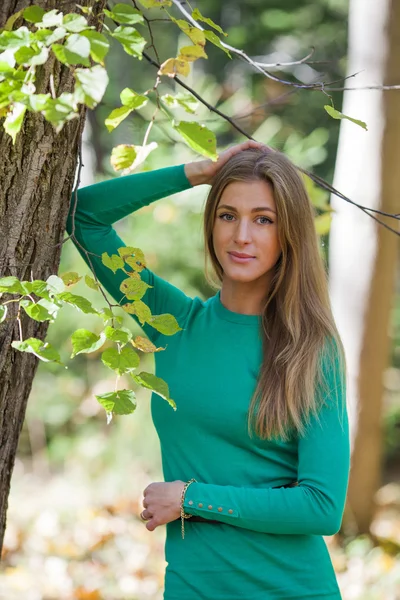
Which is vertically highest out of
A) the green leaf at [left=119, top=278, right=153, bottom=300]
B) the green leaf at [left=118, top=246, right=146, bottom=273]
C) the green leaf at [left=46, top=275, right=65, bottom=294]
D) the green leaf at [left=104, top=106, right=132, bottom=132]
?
the green leaf at [left=104, top=106, right=132, bottom=132]

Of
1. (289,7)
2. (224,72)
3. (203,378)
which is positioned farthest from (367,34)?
(224,72)

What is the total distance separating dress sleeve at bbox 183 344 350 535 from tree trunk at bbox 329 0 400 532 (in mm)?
2867

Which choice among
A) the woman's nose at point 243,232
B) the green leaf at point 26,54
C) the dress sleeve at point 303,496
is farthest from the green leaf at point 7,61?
the dress sleeve at point 303,496

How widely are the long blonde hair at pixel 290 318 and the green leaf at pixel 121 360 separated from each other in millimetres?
538

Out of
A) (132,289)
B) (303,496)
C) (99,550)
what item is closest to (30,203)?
(132,289)

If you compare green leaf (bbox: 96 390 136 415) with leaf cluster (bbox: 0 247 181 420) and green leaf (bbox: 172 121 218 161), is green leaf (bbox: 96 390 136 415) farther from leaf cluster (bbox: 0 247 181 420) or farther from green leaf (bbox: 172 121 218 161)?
green leaf (bbox: 172 121 218 161)

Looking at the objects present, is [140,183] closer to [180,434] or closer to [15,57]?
[180,434]

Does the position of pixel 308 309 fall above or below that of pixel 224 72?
below

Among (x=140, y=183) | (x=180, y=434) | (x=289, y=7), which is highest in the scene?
(x=289, y=7)

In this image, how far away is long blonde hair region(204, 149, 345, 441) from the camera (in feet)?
5.76

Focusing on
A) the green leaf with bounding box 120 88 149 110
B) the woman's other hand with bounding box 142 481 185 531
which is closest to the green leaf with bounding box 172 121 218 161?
the green leaf with bounding box 120 88 149 110

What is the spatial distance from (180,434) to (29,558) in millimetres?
2612

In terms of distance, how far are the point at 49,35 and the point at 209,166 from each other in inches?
35.7

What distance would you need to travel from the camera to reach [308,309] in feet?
6.34
